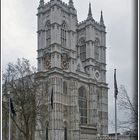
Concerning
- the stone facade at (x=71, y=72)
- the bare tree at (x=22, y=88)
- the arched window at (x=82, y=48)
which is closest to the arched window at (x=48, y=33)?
the stone facade at (x=71, y=72)

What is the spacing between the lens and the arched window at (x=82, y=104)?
4650 cm

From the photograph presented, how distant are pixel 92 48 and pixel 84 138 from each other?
1361 centimetres

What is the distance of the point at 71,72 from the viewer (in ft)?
149

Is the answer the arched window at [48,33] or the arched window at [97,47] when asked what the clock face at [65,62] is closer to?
the arched window at [48,33]

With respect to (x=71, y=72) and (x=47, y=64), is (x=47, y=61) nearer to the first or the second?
(x=47, y=64)

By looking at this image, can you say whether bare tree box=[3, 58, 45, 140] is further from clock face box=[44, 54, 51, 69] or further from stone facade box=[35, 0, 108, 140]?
clock face box=[44, 54, 51, 69]

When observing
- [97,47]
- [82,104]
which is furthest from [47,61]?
[97,47]

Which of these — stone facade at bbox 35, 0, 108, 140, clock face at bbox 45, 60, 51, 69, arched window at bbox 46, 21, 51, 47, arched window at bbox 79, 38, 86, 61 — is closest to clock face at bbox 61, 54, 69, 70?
stone facade at bbox 35, 0, 108, 140

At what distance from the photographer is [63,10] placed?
47500 millimetres

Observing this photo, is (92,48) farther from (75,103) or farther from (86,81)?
(75,103)

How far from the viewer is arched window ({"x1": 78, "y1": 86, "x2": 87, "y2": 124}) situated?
1831 inches

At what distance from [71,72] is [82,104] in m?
5.00

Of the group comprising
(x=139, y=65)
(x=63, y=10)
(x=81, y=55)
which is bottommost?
(x=139, y=65)

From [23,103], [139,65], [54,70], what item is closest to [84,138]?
[54,70]
